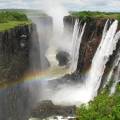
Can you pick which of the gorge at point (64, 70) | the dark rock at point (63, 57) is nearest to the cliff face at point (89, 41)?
the gorge at point (64, 70)

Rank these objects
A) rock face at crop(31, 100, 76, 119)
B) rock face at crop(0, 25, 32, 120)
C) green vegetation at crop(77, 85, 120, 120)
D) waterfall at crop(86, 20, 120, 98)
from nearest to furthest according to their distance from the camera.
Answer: green vegetation at crop(77, 85, 120, 120) < rock face at crop(31, 100, 76, 119) < rock face at crop(0, 25, 32, 120) < waterfall at crop(86, 20, 120, 98)

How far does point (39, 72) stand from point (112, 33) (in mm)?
13953

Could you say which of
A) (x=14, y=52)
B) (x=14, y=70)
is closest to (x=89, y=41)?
(x=14, y=52)

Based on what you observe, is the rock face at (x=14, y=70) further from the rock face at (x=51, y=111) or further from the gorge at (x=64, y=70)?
the rock face at (x=51, y=111)

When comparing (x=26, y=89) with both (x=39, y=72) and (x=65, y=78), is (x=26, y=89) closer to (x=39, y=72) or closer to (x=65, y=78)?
(x=65, y=78)

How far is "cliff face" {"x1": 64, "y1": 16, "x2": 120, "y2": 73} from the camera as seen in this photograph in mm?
45719

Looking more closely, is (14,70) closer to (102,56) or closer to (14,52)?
(14,52)

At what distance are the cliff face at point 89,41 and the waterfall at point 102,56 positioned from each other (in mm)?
1304

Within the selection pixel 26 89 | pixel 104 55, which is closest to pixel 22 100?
pixel 26 89

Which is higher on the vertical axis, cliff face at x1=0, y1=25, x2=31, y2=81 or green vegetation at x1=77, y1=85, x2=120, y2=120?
green vegetation at x1=77, y1=85, x2=120, y2=120

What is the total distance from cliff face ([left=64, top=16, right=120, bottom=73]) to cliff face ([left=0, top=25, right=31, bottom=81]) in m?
6.02

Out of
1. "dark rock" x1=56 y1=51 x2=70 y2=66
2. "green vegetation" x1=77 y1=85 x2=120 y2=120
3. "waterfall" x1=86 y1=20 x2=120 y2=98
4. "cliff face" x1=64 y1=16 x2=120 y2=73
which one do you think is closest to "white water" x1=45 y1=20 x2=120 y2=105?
"waterfall" x1=86 y1=20 x2=120 y2=98

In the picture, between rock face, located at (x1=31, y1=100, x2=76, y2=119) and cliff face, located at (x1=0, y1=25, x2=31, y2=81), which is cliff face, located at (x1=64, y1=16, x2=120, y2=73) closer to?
cliff face, located at (x1=0, y1=25, x2=31, y2=81)

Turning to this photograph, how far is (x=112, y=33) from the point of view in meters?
42.1
